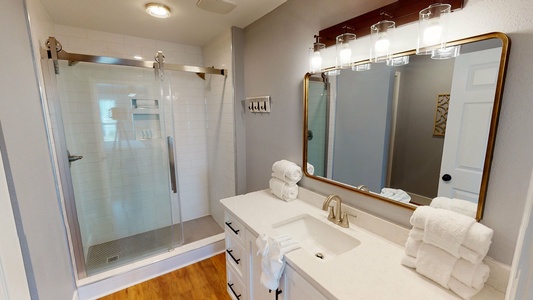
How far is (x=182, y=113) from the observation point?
2861 mm

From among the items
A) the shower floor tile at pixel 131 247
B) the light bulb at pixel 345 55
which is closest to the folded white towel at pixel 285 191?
the light bulb at pixel 345 55

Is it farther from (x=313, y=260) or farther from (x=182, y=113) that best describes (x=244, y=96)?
(x=313, y=260)

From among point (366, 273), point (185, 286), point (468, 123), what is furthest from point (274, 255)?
point (185, 286)

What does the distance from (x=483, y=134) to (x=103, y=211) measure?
3083 mm

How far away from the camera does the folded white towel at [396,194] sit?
44.4 inches

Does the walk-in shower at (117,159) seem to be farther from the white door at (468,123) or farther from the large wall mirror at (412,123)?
the white door at (468,123)

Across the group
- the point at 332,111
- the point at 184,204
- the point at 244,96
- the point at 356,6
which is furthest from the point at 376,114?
the point at 184,204

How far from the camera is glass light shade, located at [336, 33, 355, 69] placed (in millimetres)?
1285

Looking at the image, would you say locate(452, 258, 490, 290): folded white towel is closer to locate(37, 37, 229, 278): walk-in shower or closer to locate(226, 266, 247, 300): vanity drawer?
locate(226, 266, 247, 300): vanity drawer

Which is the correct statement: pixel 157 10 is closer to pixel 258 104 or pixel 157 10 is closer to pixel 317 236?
pixel 258 104

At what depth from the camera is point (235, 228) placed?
1.56 meters

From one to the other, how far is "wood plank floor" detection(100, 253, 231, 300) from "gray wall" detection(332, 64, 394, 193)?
146 cm

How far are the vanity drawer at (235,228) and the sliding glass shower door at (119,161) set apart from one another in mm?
1068

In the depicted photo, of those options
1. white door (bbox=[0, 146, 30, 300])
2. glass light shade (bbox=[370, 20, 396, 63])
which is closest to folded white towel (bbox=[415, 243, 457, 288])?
glass light shade (bbox=[370, 20, 396, 63])
